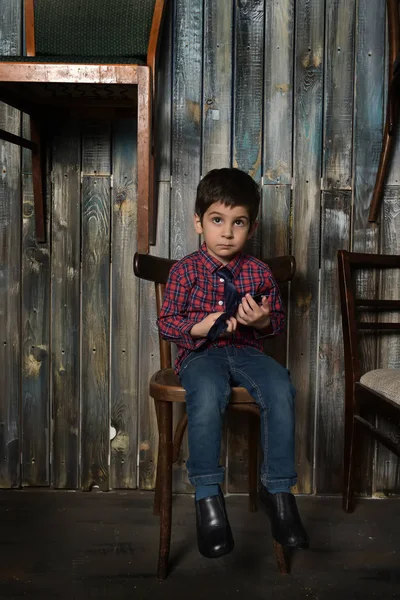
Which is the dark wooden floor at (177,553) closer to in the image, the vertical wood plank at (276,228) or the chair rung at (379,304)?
the vertical wood plank at (276,228)

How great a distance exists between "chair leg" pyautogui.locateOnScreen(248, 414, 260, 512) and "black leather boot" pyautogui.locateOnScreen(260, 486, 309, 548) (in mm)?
453

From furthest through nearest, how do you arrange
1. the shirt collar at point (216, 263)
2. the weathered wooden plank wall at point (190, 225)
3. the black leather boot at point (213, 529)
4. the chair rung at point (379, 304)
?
the weathered wooden plank wall at point (190, 225), the chair rung at point (379, 304), the shirt collar at point (216, 263), the black leather boot at point (213, 529)

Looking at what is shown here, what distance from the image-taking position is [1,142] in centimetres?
201

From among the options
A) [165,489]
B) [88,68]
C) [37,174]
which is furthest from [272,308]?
[37,174]

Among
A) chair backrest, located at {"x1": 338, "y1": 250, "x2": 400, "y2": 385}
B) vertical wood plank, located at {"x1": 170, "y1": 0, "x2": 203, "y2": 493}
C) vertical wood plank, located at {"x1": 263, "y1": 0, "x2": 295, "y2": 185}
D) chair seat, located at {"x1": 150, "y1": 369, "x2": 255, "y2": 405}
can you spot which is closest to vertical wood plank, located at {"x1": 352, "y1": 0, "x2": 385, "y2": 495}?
chair backrest, located at {"x1": 338, "y1": 250, "x2": 400, "y2": 385}

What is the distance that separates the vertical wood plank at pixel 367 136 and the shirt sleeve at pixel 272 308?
475 mm

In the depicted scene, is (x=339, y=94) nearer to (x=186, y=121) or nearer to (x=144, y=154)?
(x=186, y=121)

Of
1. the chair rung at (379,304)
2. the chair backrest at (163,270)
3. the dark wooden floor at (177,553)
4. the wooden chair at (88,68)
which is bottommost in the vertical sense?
the dark wooden floor at (177,553)

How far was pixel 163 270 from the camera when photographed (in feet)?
5.82

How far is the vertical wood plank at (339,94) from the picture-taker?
198 cm

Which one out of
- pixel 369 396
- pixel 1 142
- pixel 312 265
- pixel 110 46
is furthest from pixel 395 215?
pixel 1 142

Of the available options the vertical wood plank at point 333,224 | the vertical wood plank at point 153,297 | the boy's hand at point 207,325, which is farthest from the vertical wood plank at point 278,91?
the boy's hand at point 207,325

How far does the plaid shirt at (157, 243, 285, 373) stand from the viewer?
5.24 ft

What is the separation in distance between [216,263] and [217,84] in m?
0.70
